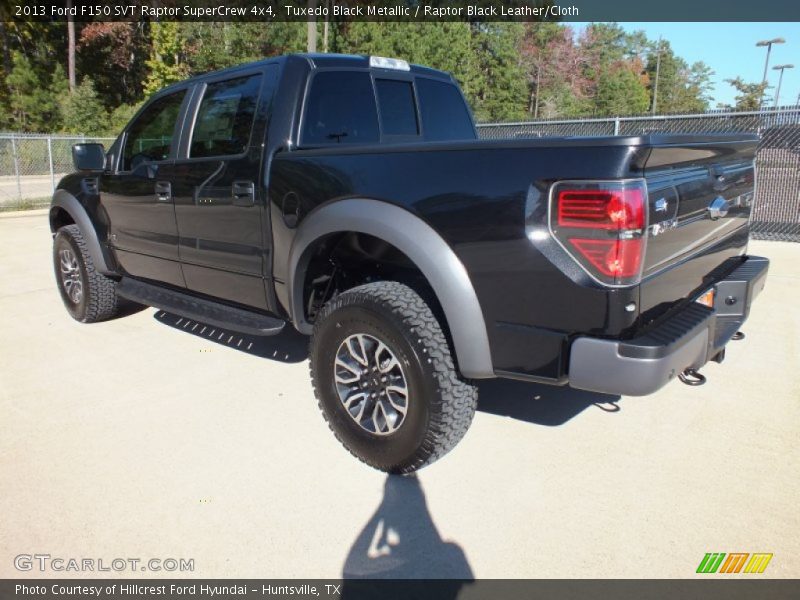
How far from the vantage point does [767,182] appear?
9.64 meters

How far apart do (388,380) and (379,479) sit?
0.46m

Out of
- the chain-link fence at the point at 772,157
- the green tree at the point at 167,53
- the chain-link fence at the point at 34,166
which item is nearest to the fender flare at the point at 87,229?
→ the chain-link fence at the point at 772,157

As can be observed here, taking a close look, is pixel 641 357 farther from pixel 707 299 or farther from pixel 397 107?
pixel 397 107

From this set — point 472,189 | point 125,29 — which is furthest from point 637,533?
point 125,29

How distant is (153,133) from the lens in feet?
14.4

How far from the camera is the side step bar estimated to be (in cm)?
347

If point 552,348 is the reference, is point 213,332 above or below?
below

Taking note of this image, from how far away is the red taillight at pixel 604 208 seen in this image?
6.95ft

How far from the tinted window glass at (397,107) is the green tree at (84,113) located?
3051 centimetres

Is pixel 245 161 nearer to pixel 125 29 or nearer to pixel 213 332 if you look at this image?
pixel 213 332

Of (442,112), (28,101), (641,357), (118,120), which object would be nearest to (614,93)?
(118,120)

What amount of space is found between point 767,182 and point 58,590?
10502 millimetres
